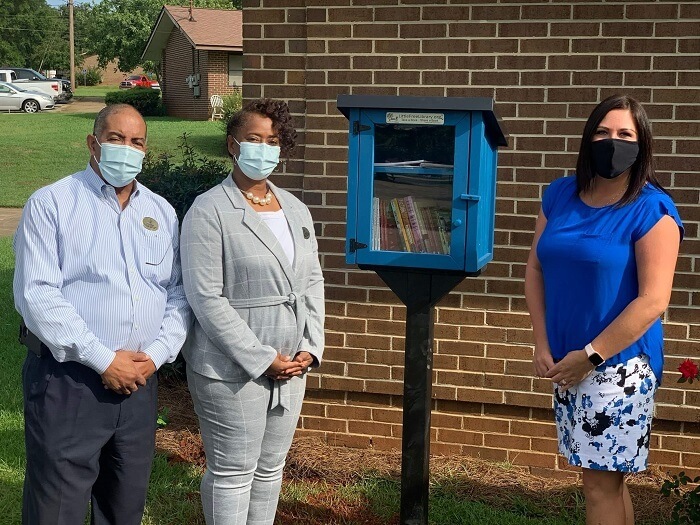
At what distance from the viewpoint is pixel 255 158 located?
3.31 m

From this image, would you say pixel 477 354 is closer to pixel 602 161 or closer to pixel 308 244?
pixel 308 244

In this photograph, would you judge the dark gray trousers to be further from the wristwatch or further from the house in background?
the house in background

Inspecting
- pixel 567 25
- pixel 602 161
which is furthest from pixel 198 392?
pixel 567 25

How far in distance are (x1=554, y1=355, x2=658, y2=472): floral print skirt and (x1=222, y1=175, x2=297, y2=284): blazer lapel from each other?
3.71 ft

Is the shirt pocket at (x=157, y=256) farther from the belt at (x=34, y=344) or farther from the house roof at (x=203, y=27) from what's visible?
the house roof at (x=203, y=27)

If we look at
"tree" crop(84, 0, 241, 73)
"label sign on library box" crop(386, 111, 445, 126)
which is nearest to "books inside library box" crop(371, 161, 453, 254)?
"label sign on library box" crop(386, 111, 445, 126)

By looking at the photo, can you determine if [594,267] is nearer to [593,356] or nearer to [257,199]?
[593,356]

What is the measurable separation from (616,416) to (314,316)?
1.17 metres

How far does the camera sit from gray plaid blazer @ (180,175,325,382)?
127 inches

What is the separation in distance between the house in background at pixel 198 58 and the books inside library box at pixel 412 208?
33.0 meters

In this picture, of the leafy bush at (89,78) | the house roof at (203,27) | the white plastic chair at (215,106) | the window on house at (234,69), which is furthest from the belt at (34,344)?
the leafy bush at (89,78)

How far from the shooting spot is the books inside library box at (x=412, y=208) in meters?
3.46

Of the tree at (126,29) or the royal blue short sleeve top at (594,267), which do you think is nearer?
the royal blue short sleeve top at (594,267)

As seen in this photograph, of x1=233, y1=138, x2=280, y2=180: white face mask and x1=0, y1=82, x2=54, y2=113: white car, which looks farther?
x1=0, y1=82, x2=54, y2=113: white car
